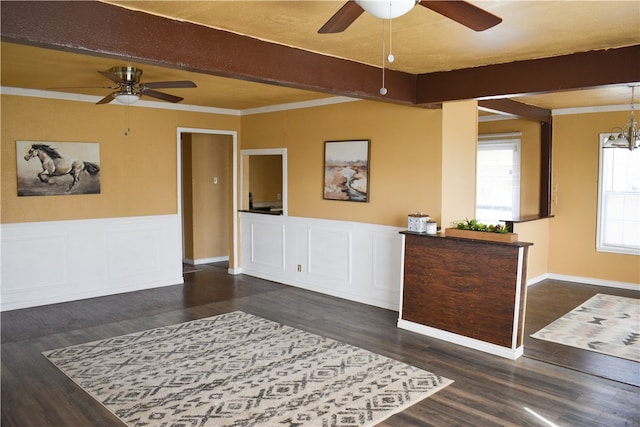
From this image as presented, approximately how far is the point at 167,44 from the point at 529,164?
19.4 ft

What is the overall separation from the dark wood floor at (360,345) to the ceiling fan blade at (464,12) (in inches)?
90.6

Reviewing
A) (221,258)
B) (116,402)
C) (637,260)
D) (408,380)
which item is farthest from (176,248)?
(637,260)

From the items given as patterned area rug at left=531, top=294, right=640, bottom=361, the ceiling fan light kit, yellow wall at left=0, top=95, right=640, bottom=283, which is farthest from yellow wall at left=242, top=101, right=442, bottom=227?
the ceiling fan light kit

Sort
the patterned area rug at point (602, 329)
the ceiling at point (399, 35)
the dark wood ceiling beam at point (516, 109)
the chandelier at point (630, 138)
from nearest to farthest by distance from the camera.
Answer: the ceiling at point (399, 35) → the patterned area rug at point (602, 329) → the chandelier at point (630, 138) → the dark wood ceiling beam at point (516, 109)

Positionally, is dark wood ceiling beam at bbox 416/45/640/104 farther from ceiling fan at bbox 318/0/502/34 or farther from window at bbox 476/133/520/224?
window at bbox 476/133/520/224

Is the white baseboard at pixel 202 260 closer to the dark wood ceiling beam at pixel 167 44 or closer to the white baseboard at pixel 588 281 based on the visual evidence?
the white baseboard at pixel 588 281

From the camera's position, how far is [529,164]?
7363mm

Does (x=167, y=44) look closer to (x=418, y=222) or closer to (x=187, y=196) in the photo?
Answer: (x=418, y=222)

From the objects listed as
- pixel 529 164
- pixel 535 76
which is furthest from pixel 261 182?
pixel 535 76

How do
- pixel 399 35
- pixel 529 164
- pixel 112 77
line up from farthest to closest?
pixel 529 164, pixel 112 77, pixel 399 35

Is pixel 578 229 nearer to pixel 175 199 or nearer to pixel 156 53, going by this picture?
pixel 175 199

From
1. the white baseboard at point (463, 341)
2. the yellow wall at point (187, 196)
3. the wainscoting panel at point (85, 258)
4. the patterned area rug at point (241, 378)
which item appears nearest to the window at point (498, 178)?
the white baseboard at point (463, 341)

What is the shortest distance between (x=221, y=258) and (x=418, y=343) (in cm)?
487

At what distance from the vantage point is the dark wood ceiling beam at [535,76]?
3.67m
